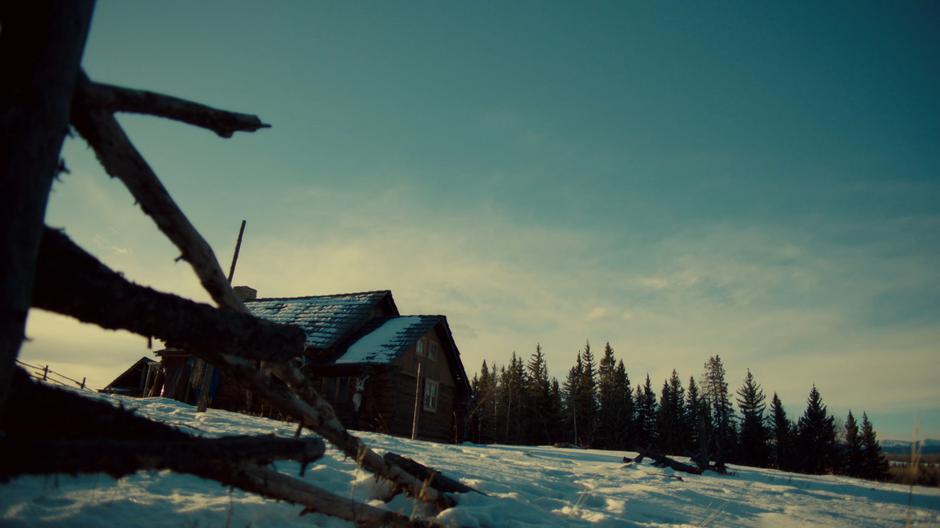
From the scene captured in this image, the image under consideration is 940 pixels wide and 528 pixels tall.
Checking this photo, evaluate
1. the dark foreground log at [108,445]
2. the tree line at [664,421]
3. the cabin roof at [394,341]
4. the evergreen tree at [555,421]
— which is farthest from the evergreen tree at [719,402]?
the dark foreground log at [108,445]

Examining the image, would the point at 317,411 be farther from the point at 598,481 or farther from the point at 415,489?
the point at 598,481

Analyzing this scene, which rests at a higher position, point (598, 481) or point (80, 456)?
point (80, 456)

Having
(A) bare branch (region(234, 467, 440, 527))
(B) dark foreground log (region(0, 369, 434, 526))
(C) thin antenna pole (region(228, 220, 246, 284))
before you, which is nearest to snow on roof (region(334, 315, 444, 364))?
(C) thin antenna pole (region(228, 220, 246, 284))

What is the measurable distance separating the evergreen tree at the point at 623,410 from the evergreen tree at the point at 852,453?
1925cm

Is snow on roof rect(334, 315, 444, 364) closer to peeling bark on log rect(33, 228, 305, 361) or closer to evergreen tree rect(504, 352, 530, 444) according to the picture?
peeling bark on log rect(33, 228, 305, 361)

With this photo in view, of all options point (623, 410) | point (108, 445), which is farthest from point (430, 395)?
point (623, 410)

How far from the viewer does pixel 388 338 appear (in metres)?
19.5

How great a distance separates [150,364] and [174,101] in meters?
29.2

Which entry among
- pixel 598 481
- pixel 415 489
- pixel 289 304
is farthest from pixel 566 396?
pixel 415 489

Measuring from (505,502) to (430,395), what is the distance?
1660cm

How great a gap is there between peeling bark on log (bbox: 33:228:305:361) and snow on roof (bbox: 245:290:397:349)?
17.2m

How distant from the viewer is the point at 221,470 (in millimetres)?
2492

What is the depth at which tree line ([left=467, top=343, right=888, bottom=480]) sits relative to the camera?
46.5 m

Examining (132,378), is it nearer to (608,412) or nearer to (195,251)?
(195,251)
